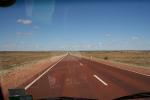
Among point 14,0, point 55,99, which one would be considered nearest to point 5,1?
point 14,0

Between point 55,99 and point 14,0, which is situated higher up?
point 14,0

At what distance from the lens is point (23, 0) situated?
12.2 ft

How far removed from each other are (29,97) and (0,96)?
798mm

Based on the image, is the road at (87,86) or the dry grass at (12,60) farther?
the dry grass at (12,60)

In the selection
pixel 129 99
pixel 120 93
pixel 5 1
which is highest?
pixel 5 1

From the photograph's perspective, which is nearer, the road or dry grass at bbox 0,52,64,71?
the road

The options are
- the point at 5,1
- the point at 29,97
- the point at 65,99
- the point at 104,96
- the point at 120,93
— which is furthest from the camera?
the point at 120,93

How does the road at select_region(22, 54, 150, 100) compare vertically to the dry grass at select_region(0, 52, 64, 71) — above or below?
above

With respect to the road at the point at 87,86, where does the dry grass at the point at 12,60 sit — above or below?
below

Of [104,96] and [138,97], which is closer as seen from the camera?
[138,97]

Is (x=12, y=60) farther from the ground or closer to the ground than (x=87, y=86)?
closer to the ground

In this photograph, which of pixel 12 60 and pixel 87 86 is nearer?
pixel 87 86

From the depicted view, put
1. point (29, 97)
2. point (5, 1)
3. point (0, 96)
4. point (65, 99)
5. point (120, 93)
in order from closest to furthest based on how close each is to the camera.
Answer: point (5, 1), point (29, 97), point (0, 96), point (65, 99), point (120, 93)

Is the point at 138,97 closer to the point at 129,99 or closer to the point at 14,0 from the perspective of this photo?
the point at 129,99
